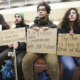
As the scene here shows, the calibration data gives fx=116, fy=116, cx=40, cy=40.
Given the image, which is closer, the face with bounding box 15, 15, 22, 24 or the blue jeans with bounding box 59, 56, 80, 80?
the blue jeans with bounding box 59, 56, 80, 80

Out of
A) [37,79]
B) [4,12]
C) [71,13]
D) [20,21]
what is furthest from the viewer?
[4,12]

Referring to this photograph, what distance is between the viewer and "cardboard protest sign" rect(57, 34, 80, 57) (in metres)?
1.30

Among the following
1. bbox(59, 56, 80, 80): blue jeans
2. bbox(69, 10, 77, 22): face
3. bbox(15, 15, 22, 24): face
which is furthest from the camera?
bbox(15, 15, 22, 24): face

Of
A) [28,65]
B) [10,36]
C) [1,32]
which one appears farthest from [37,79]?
[1,32]

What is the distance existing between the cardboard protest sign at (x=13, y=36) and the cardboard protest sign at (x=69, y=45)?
44 centimetres

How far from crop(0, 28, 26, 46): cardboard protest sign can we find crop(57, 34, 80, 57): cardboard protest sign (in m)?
0.44

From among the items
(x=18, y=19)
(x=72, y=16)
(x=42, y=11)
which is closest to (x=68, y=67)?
(x=72, y=16)

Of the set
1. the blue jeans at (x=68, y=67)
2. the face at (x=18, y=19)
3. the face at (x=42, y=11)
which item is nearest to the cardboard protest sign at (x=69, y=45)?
the blue jeans at (x=68, y=67)

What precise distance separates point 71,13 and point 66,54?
582 millimetres

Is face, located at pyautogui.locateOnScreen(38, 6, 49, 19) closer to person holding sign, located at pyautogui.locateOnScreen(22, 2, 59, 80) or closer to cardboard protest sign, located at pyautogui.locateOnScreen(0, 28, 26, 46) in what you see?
person holding sign, located at pyautogui.locateOnScreen(22, 2, 59, 80)

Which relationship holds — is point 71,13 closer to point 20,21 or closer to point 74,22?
point 74,22

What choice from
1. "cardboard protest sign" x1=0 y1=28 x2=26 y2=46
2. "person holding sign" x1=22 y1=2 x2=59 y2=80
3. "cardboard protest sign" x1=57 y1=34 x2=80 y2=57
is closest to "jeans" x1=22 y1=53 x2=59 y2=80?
"person holding sign" x1=22 y1=2 x2=59 y2=80

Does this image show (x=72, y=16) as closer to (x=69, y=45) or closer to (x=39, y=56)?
(x=69, y=45)

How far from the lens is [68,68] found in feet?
4.07
